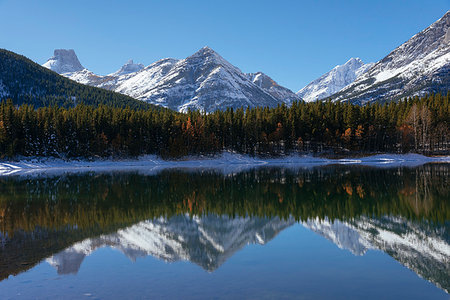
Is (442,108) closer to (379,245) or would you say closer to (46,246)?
(379,245)

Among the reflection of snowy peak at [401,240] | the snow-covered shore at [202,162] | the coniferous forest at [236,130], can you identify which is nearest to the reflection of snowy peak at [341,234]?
the reflection of snowy peak at [401,240]

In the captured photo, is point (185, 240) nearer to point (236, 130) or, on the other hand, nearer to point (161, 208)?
point (161, 208)

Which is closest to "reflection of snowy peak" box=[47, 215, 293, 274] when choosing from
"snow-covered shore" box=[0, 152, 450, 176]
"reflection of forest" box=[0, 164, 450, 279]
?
"reflection of forest" box=[0, 164, 450, 279]

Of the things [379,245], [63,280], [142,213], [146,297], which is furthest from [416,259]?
[142,213]

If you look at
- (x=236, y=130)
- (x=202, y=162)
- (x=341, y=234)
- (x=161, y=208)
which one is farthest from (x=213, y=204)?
(x=236, y=130)

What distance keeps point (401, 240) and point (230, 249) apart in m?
8.94

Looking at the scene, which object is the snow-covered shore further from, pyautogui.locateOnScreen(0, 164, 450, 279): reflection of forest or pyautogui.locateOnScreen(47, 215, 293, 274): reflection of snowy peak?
pyautogui.locateOnScreen(47, 215, 293, 274): reflection of snowy peak

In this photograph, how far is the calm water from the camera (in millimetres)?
12758

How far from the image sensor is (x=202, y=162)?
117m

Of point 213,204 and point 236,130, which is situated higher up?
point 236,130

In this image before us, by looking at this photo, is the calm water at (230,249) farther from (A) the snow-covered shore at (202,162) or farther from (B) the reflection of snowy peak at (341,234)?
(A) the snow-covered shore at (202,162)

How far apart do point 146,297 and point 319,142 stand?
413 feet

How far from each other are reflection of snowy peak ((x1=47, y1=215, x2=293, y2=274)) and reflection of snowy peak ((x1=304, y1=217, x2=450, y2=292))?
3.58 metres

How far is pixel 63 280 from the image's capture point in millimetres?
13758
